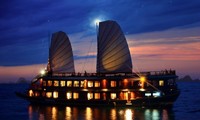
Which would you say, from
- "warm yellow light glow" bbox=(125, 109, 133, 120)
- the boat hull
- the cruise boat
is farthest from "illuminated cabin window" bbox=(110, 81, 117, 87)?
"warm yellow light glow" bbox=(125, 109, 133, 120)

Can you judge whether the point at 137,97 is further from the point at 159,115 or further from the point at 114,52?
the point at 114,52

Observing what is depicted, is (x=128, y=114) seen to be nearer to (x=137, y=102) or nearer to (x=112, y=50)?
(x=137, y=102)

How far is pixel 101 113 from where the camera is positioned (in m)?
38.1

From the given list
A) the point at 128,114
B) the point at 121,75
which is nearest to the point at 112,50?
the point at 121,75

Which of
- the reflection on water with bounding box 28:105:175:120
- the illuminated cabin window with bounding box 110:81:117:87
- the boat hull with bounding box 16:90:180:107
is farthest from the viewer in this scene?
the illuminated cabin window with bounding box 110:81:117:87

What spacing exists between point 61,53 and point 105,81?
9.49 metres

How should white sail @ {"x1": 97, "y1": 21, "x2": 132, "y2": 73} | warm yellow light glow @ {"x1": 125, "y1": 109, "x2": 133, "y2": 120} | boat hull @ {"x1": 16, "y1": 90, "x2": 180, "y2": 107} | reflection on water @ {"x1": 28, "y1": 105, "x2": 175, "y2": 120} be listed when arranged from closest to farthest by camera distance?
warm yellow light glow @ {"x1": 125, "y1": 109, "x2": 133, "y2": 120} → reflection on water @ {"x1": 28, "y1": 105, "x2": 175, "y2": 120} → boat hull @ {"x1": 16, "y1": 90, "x2": 180, "y2": 107} → white sail @ {"x1": 97, "y1": 21, "x2": 132, "y2": 73}

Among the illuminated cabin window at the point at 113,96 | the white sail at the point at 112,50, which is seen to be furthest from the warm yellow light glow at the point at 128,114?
the white sail at the point at 112,50

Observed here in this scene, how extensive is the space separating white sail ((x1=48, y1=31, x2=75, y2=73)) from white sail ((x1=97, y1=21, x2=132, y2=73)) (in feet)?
20.4

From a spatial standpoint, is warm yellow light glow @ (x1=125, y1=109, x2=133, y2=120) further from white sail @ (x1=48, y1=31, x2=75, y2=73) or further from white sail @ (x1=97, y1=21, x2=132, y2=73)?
white sail @ (x1=48, y1=31, x2=75, y2=73)

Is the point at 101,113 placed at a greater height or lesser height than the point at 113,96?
lesser

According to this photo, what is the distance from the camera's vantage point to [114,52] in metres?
42.3

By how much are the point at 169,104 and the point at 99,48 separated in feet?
37.2

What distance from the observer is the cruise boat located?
3931 cm
